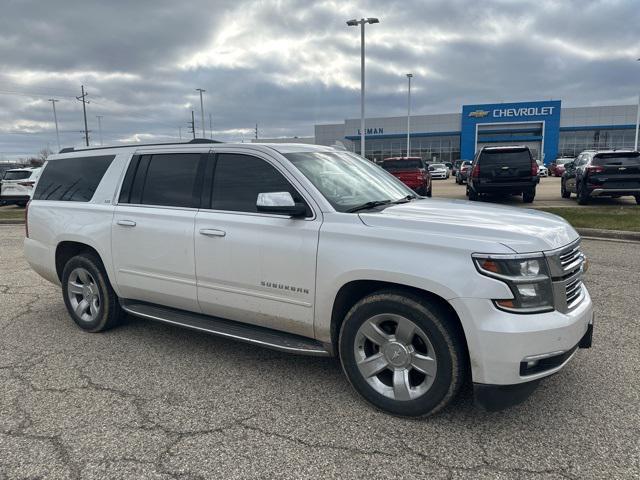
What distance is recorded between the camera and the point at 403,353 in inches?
123

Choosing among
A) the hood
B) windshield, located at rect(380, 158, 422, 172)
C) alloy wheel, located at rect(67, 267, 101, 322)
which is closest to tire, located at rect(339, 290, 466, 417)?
the hood

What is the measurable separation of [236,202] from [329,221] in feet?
2.94

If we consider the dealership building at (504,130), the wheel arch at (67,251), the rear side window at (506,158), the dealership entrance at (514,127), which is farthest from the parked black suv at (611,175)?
the dealership entrance at (514,127)

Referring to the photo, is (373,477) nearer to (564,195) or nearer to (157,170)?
(157,170)

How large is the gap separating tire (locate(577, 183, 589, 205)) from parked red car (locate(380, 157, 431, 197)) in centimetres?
530

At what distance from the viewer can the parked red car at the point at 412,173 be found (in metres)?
18.9

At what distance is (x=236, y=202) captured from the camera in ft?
12.7

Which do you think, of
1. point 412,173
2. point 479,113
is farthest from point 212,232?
point 479,113

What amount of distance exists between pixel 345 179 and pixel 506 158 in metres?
12.9

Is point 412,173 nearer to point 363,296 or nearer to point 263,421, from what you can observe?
point 363,296

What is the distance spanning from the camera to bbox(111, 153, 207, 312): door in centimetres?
406

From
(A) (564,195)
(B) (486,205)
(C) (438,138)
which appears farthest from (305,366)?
(C) (438,138)

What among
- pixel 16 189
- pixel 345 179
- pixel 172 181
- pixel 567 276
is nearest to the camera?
pixel 567 276

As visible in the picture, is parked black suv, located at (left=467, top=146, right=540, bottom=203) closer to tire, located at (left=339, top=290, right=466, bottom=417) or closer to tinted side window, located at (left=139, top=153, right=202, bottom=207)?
tinted side window, located at (left=139, top=153, right=202, bottom=207)
